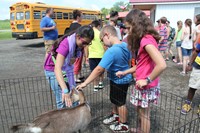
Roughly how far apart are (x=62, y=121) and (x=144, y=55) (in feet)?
4.10

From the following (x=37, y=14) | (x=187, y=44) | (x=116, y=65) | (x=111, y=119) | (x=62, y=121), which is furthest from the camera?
(x=37, y=14)

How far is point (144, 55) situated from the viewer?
7.93 feet

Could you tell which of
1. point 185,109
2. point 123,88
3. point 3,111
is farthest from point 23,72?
point 185,109

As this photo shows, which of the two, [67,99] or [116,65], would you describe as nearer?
[67,99]

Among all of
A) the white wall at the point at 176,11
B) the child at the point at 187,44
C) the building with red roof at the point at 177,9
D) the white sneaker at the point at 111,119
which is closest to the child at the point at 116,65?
the white sneaker at the point at 111,119

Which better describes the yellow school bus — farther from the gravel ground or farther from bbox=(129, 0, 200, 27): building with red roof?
bbox=(129, 0, 200, 27): building with red roof

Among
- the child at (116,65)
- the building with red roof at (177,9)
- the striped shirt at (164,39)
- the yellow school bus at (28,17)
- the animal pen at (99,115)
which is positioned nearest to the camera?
the child at (116,65)

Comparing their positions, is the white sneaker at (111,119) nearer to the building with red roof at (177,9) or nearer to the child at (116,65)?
the child at (116,65)

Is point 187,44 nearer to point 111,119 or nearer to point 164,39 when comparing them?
point 164,39

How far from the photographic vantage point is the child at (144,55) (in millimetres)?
2161

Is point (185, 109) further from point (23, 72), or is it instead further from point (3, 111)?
point (23, 72)

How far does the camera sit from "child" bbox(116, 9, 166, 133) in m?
2.16

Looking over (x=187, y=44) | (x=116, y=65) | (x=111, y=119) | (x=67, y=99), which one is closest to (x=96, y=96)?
(x=111, y=119)

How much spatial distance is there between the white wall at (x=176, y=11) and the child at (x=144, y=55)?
13129 mm
